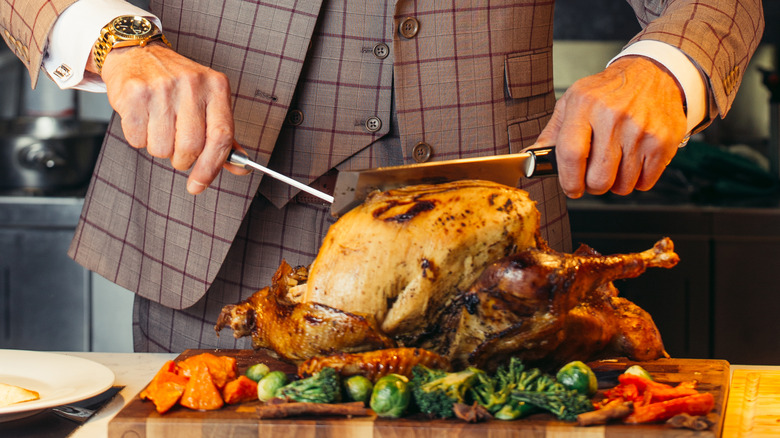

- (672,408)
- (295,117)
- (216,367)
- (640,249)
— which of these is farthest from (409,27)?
(640,249)

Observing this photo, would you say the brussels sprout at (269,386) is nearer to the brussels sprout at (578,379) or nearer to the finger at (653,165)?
the brussels sprout at (578,379)

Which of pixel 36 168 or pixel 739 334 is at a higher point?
pixel 36 168

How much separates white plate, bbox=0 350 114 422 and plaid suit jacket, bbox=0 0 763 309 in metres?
0.31

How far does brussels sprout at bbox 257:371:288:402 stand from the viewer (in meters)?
1.32

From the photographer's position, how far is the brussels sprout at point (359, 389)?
1290 mm

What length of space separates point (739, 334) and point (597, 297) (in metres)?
1.92

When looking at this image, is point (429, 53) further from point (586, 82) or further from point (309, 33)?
point (586, 82)

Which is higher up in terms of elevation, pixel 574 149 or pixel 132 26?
pixel 132 26

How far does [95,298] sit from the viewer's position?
3359mm

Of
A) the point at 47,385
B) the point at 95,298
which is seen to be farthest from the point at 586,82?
the point at 95,298

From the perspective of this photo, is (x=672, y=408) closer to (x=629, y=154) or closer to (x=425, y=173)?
(x=629, y=154)

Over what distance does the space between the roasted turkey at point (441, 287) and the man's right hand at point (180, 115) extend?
0.25 m

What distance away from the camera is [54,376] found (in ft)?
4.99

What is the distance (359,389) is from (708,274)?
7.67ft
